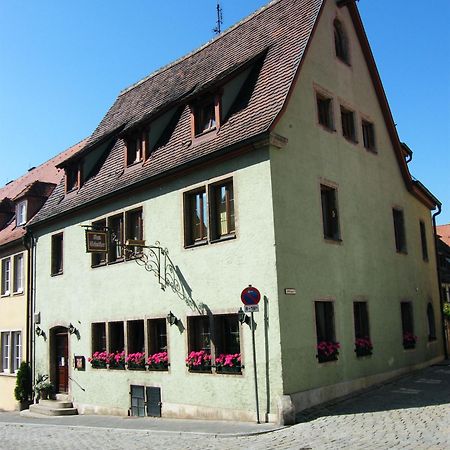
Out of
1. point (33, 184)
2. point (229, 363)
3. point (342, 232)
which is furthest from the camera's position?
point (33, 184)

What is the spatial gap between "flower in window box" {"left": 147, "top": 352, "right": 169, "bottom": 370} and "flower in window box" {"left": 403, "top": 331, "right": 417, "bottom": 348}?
7.89 meters

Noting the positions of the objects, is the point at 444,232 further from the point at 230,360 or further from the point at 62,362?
the point at 230,360

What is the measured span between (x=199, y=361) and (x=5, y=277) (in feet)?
44.2

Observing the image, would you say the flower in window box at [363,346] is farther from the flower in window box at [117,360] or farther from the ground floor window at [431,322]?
the ground floor window at [431,322]

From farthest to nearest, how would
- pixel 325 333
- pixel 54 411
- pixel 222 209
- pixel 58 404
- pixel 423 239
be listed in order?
pixel 423 239 → pixel 58 404 → pixel 54 411 → pixel 325 333 → pixel 222 209

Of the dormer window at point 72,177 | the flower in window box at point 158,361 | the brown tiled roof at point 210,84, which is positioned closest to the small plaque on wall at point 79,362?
the flower in window box at point 158,361

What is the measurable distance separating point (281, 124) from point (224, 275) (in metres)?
3.87

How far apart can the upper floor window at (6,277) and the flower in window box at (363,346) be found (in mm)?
14941

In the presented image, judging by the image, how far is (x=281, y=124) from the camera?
1373 cm

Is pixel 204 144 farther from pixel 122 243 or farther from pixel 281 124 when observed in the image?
pixel 122 243

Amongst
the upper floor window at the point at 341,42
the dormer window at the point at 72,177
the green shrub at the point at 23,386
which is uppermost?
the upper floor window at the point at 341,42

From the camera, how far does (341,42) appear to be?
17781 mm

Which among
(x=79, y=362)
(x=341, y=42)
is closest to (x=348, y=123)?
(x=341, y=42)

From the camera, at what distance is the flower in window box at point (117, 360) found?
54.7ft
